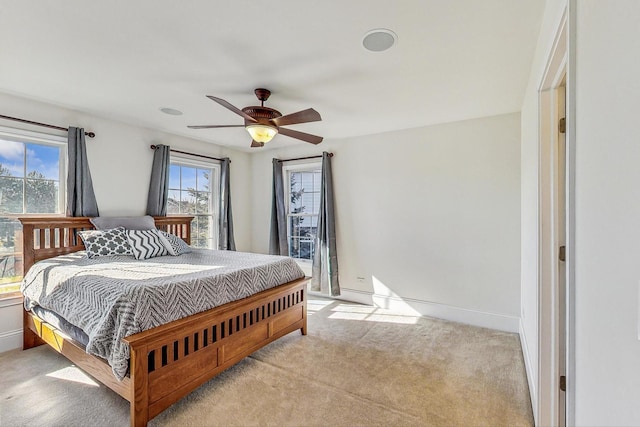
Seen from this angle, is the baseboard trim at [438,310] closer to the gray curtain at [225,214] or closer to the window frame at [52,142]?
the gray curtain at [225,214]

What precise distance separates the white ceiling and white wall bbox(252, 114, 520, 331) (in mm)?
493

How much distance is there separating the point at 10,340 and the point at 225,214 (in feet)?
8.89

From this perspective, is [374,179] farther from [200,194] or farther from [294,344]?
[200,194]

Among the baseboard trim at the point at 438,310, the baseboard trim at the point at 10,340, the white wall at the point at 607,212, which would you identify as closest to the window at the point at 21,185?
the baseboard trim at the point at 10,340

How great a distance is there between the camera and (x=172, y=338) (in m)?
1.99

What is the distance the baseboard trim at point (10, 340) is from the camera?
2.81m

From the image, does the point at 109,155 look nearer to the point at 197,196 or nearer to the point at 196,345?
the point at 197,196

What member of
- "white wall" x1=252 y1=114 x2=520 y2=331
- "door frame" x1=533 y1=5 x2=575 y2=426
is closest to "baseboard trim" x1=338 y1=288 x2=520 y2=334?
"white wall" x1=252 y1=114 x2=520 y2=331

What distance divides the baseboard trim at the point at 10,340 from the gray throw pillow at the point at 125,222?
3.90 ft

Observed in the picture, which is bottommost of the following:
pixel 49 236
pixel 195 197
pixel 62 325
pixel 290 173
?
pixel 62 325

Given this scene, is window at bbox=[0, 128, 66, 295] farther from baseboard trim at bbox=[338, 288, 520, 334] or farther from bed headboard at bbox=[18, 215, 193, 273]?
baseboard trim at bbox=[338, 288, 520, 334]

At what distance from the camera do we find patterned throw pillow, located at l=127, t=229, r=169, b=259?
10.3 ft

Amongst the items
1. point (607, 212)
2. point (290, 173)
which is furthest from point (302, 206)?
point (607, 212)

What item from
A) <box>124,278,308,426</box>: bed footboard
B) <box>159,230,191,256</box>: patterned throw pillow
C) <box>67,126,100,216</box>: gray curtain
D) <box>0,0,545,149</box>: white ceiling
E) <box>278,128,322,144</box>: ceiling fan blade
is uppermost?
<box>0,0,545,149</box>: white ceiling
